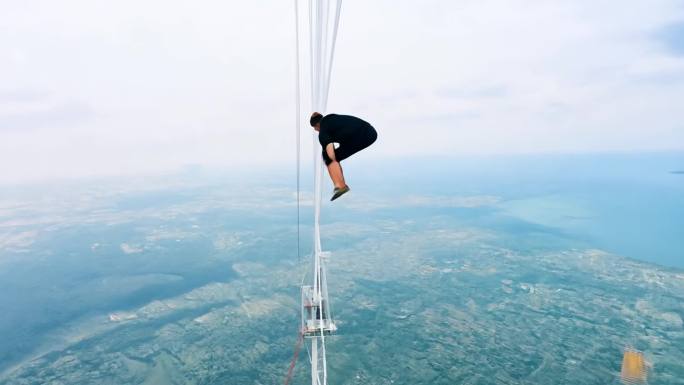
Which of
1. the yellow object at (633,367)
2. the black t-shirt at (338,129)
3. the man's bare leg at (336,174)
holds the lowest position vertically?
the yellow object at (633,367)

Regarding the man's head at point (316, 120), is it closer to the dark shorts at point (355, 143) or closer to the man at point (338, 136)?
the man at point (338, 136)

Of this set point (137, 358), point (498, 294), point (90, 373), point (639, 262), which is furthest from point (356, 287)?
point (639, 262)

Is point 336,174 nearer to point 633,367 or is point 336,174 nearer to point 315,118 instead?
point 315,118

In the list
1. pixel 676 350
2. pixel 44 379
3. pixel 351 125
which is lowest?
pixel 44 379

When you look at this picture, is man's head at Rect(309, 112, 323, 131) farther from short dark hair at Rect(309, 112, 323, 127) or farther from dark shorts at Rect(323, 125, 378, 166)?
dark shorts at Rect(323, 125, 378, 166)

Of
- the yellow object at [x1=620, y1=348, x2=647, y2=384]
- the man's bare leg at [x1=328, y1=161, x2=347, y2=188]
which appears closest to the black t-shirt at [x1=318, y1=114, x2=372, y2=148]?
the man's bare leg at [x1=328, y1=161, x2=347, y2=188]

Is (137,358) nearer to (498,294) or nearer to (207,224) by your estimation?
(498,294)

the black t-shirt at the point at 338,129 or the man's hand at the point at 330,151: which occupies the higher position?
the black t-shirt at the point at 338,129

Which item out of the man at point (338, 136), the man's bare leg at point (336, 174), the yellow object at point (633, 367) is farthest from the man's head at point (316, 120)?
the yellow object at point (633, 367)
